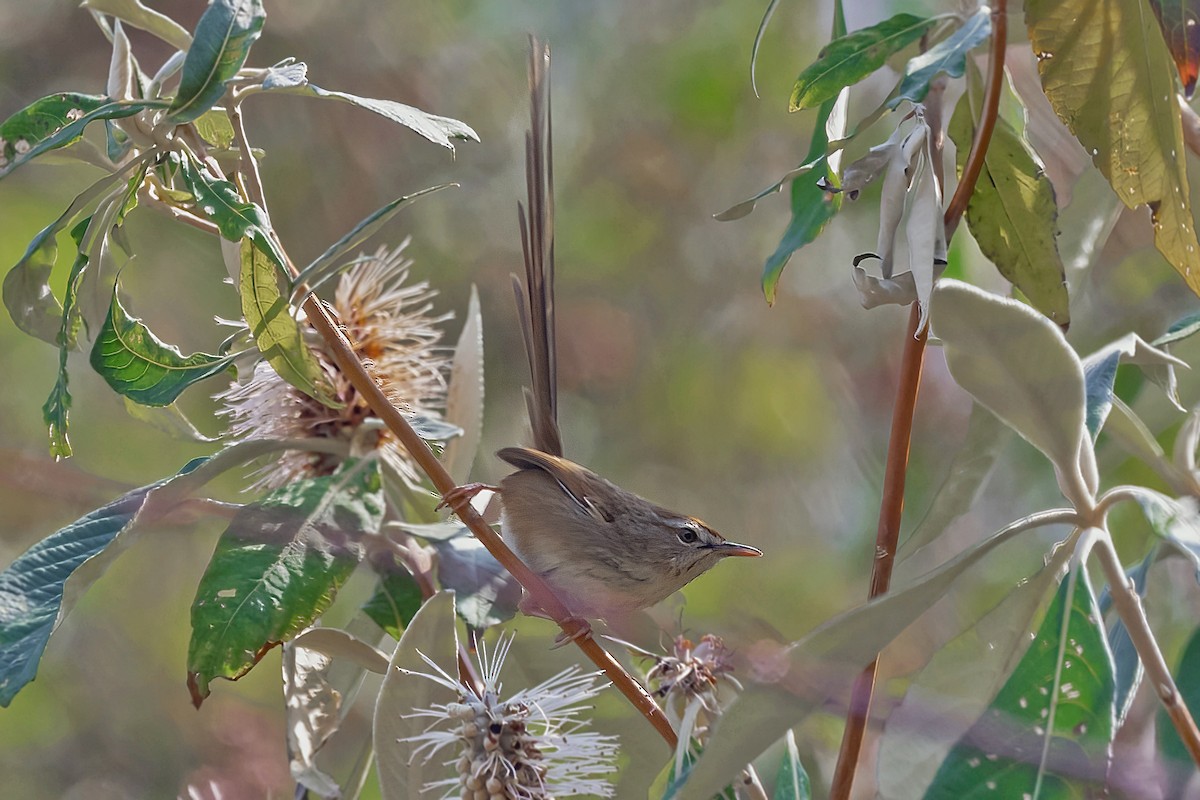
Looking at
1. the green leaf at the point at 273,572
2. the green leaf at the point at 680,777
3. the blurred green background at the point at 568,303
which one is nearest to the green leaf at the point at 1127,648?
the green leaf at the point at 680,777

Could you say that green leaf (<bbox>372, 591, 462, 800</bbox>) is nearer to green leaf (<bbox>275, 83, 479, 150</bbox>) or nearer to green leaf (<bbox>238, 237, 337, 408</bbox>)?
green leaf (<bbox>238, 237, 337, 408</bbox>)

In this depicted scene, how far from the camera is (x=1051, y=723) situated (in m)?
0.88

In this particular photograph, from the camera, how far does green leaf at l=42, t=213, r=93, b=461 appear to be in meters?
0.97

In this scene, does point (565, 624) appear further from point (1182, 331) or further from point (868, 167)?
point (1182, 331)

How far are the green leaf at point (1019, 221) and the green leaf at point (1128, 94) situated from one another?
0.22 feet

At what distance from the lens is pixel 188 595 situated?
2756mm

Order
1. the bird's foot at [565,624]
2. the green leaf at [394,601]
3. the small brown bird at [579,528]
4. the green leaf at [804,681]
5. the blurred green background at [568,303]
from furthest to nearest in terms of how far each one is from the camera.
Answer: the blurred green background at [568,303], the small brown bird at [579,528], the green leaf at [394,601], the bird's foot at [565,624], the green leaf at [804,681]

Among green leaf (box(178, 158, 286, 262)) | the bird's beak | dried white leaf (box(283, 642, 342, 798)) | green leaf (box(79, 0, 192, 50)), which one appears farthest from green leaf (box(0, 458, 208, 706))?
the bird's beak

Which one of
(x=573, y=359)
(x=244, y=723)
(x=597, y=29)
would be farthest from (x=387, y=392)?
(x=597, y=29)

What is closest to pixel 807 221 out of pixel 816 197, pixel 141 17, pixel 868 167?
pixel 816 197

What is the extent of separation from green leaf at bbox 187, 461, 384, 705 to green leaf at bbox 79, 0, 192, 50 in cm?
48

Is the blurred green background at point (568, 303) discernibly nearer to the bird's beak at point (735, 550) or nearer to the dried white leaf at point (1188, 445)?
the bird's beak at point (735, 550)

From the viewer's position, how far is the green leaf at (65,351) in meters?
0.97

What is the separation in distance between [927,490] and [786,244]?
42.9 inches
